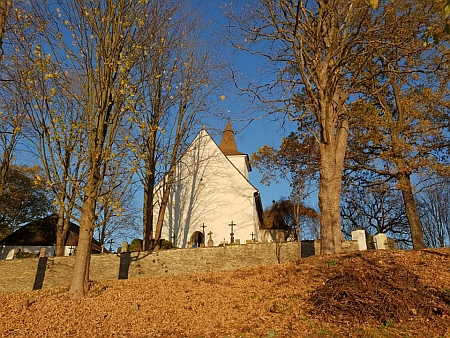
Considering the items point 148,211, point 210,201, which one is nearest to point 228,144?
point 210,201

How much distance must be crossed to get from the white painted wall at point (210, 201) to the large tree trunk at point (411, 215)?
32.8 ft

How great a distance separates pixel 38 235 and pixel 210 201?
16.1 metres

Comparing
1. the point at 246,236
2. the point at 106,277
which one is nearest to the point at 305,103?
the point at 106,277

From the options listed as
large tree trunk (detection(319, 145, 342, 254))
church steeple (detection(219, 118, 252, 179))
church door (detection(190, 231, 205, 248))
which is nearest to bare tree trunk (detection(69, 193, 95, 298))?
large tree trunk (detection(319, 145, 342, 254))

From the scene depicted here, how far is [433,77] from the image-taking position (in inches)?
658

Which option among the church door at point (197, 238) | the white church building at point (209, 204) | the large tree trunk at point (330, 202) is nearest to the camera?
the large tree trunk at point (330, 202)

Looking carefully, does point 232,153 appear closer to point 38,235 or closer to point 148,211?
point 38,235

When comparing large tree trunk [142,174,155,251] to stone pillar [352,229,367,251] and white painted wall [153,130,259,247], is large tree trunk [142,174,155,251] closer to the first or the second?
white painted wall [153,130,259,247]

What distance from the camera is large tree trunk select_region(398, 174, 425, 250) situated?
1638 cm

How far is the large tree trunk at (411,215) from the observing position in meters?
16.4

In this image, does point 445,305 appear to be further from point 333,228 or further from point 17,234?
point 17,234

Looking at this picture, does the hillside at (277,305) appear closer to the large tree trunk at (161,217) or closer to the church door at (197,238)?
the large tree trunk at (161,217)

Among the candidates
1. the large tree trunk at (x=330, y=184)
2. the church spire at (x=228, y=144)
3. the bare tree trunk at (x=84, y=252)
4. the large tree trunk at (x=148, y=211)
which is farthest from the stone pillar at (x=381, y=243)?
the church spire at (x=228, y=144)

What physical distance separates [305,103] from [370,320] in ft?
26.3
